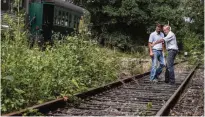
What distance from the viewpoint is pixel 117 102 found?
24.7ft

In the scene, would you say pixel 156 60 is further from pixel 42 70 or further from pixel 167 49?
pixel 42 70

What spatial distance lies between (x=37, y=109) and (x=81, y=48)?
157 inches

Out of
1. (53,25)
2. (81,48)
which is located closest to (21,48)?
A: (81,48)

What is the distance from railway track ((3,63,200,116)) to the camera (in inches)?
247

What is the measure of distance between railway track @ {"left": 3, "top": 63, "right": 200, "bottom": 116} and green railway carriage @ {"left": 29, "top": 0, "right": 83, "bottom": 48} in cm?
835

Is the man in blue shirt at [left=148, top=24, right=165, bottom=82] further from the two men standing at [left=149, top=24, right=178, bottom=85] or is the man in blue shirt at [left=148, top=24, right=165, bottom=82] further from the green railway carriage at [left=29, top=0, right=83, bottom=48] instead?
the green railway carriage at [left=29, top=0, right=83, bottom=48]

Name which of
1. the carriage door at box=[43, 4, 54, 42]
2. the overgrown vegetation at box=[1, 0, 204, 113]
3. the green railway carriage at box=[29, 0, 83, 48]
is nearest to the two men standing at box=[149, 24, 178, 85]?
the overgrown vegetation at box=[1, 0, 204, 113]

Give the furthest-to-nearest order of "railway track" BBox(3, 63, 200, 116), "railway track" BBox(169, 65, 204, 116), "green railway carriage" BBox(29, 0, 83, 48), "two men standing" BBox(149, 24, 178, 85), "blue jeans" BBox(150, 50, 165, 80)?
"green railway carriage" BBox(29, 0, 83, 48) < "blue jeans" BBox(150, 50, 165, 80) < "two men standing" BBox(149, 24, 178, 85) < "railway track" BBox(169, 65, 204, 116) < "railway track" BBox(3, 63, 200, 116)

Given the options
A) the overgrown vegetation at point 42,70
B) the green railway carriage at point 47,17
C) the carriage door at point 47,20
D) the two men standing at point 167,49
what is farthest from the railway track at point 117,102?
the carriage door at point 47,20

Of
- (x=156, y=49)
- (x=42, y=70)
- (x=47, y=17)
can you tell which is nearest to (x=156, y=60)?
(x=156, y=49)

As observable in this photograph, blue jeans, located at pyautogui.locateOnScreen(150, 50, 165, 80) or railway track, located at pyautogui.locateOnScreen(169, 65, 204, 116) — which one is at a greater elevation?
blue jeans, located at pyautogui.locateOnScreen(150, 50, 165, 80)

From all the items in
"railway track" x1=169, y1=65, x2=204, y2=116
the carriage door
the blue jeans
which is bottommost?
"railway track" x1=169, y1=65, x2=204, y2=116

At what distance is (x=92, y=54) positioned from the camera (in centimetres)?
Result: 1020

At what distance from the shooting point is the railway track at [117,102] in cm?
628
